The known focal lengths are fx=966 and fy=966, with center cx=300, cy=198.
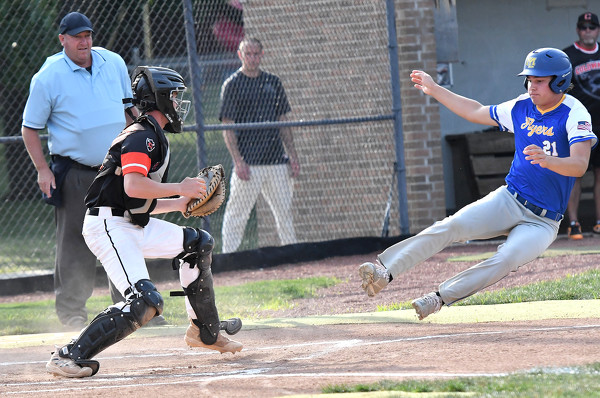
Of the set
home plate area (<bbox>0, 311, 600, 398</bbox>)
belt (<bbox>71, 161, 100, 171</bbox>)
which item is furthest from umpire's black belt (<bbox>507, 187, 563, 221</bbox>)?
belt (<bbox>71, 161, 100, 171</bbox>)

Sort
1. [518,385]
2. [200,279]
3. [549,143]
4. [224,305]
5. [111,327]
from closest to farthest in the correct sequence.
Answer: [518,385] → [111,327] → [200,279] → [549,143] → [224,305]

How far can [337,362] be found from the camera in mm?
5578

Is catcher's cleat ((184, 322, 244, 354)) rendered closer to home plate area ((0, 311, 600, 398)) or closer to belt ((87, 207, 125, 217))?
home plate area ((0, 311, 600, 398))

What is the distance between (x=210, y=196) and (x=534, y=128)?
229 centimetres

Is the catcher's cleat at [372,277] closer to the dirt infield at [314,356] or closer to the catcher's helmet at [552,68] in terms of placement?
the dirt infield at [314,356]

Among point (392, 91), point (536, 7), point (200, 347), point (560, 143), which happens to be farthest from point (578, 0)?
point (200, 347)

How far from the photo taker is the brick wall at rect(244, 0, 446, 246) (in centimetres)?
1216

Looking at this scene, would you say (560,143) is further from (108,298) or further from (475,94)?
(475,94)

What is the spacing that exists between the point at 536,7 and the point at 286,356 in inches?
374

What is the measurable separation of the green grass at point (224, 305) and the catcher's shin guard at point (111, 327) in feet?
8.20

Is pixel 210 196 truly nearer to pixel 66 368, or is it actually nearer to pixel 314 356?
pixel 314 356

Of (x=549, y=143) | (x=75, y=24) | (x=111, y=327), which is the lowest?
(x=111, y=327)

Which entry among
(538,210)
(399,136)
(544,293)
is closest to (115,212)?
(538,210)

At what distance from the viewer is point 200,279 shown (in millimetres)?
6035
